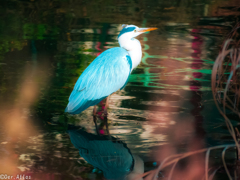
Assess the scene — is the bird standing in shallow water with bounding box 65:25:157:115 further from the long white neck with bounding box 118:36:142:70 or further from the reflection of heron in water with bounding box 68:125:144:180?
the reflection of heron in water with bounding box 68:125:144:180

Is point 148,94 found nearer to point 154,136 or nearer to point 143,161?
point 154,136

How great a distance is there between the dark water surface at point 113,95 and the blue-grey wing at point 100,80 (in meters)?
0.35

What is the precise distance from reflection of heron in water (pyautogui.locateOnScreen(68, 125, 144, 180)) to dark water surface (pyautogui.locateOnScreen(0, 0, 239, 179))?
89 millimetres

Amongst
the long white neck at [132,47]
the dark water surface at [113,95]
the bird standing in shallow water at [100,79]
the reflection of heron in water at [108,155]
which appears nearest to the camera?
the reflection of heron in water at [108,155]

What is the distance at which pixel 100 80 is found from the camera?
5.02 m

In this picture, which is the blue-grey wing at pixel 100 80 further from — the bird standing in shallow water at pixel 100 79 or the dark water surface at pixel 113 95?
the dark water surface at pixel 113 95

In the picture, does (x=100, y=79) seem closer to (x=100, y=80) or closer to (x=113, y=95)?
(x=100, y=80)

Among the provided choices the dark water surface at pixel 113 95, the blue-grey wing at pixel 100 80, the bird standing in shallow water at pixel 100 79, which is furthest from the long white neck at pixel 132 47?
the dark water surface at pixel 113 95

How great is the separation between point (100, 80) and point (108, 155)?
4.06ft

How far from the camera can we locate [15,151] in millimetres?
4285

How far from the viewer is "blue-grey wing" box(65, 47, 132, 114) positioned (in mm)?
4867

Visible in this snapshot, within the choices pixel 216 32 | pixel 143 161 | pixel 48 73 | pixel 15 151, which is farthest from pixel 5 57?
pixel 216 32

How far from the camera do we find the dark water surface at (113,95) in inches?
174

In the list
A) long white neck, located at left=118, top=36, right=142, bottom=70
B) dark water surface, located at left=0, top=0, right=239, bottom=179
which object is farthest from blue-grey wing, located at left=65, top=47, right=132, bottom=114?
dark water surface, located at left=0, top=0, right=239, bottom=179
